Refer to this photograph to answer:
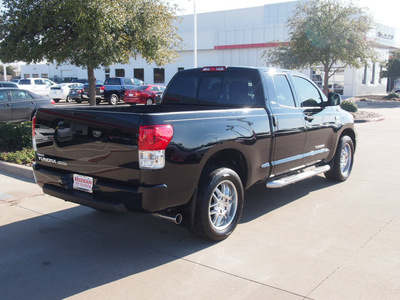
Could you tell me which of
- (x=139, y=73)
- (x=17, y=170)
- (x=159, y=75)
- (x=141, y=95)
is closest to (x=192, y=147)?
(x=17, y=170)

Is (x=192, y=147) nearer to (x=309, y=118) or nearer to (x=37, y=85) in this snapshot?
(x=309, y=118)

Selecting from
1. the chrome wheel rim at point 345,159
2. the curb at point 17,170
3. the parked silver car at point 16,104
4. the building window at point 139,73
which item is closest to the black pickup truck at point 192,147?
the chrome wheel rim at point 345,159

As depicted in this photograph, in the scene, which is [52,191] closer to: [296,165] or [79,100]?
[296,165]

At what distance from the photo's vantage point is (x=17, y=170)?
25.6 ft

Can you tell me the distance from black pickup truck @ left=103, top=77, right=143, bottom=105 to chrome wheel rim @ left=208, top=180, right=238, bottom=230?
2444 centimetres

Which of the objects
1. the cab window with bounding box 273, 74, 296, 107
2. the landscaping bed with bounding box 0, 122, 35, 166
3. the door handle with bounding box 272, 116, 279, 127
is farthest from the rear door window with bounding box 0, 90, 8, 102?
the door handle with bounding box 272, 116, 279, 127

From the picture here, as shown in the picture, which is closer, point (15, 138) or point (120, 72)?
point (15, 138)

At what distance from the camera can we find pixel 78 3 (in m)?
9.10

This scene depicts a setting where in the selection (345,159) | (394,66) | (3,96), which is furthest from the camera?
(394,66)

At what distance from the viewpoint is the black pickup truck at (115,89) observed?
28.1 meters

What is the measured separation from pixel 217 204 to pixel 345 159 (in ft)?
13.0

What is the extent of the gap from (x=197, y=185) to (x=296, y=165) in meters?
2.17

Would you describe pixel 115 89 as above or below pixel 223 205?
above

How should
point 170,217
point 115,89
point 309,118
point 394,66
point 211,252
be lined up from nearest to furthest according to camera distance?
point 170,217 → point 211,252 → point 309,118 → point 115,89 → point 394,66
